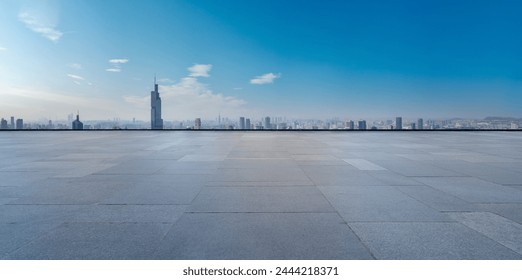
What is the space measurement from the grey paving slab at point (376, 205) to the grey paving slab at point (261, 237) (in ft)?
1.89

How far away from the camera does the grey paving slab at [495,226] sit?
4.15 metres

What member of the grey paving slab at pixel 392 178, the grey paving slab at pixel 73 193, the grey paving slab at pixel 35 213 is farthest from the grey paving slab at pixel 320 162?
the grey paving slab at pixel 35 213

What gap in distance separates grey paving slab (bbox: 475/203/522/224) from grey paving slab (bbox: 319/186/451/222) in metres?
1.16

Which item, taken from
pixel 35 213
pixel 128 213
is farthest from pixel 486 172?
pixel 35 213

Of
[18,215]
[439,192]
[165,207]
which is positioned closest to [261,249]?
[165,207]

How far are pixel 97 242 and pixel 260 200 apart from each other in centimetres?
316

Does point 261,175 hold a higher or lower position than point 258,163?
lower

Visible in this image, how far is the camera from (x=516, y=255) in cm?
378

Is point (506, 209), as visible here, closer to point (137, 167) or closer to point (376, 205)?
point (376, 205)

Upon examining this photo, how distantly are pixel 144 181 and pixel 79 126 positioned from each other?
3778 cm

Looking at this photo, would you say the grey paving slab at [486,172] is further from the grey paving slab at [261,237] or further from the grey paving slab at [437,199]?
the grey paving slab at [261,237]

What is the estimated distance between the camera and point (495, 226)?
185 inches

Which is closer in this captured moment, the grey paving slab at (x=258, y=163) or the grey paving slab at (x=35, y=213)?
the grey paving slab at (x=35, y=213)

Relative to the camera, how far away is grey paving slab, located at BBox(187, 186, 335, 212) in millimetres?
5543
